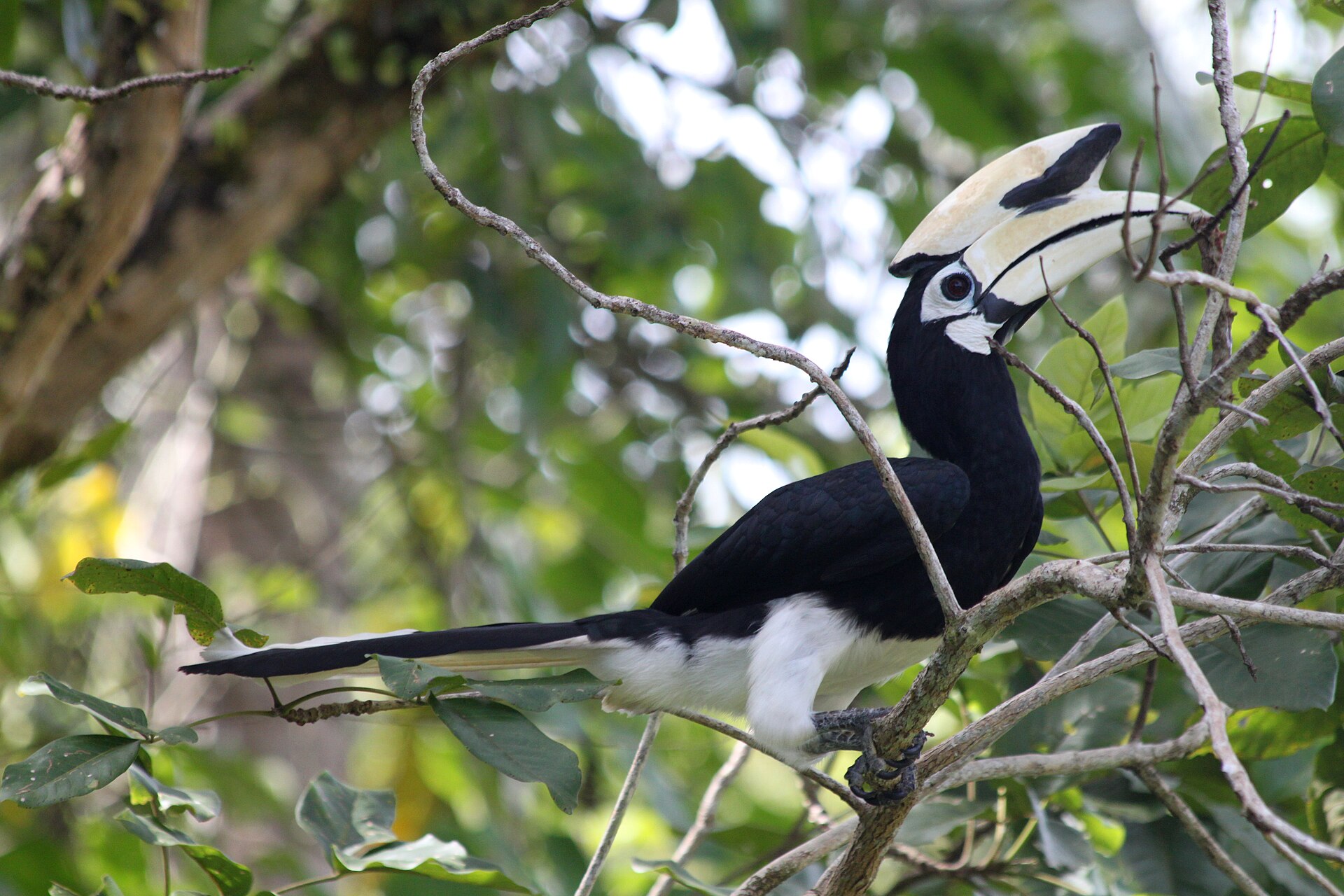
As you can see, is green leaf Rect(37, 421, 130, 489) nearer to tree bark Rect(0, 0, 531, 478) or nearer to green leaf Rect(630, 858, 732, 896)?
tree bark Rect(0, 0, 531, 478)

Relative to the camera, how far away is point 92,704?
1.55m

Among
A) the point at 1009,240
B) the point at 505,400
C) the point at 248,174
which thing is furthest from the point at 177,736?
the point at 505,400

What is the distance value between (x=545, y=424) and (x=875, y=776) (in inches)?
110

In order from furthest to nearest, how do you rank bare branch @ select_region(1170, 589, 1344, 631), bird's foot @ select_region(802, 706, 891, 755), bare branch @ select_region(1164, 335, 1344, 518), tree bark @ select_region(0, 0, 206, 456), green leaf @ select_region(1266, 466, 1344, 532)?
tree bark @ select_region(0, 0, 206, 456) < bird's foot @ select_region(802, 706, 891, 755) < green leaf @ select_region(1266, 466, 1344, 532) < bare branch @ select_region(1164, 335, 1344, 518) < bare branch @ select_region(1170, 589, 1344, 631)

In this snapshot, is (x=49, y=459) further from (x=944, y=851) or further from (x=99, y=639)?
(x=944, y=851)

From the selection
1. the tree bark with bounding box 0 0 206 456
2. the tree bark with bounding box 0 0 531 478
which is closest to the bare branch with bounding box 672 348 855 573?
the tree bark with bounding box 0 0 206 456

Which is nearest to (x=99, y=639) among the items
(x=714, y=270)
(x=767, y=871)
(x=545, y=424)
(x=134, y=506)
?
(x=134, y=506)

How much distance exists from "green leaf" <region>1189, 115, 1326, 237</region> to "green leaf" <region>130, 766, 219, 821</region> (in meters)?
1.74

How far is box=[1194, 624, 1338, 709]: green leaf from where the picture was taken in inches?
65.4

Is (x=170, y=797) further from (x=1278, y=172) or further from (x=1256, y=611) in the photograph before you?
(x=1278, y=172)

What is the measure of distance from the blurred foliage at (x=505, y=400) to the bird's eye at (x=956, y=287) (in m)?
0.64

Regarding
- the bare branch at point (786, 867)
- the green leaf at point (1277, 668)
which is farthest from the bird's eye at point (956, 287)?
the bare branch at point (786, 867)

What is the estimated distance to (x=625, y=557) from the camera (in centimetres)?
428

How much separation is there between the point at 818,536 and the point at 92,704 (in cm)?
114
